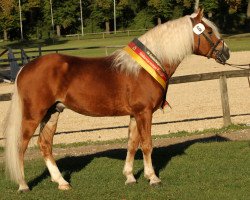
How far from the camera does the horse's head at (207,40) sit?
6.47m

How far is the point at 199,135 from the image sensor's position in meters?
10.1

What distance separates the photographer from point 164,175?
689 cm

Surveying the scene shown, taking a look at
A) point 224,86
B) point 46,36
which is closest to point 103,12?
point 46,36

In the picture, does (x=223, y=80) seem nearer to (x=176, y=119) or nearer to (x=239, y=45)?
(x=176, y=119)

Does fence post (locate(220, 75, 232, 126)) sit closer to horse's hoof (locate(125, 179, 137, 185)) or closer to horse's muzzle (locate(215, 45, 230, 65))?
horse's muzzle (locate(215, 45, 230, 65))

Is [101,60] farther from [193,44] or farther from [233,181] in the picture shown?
[233,181]

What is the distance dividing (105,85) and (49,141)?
3.59 ft

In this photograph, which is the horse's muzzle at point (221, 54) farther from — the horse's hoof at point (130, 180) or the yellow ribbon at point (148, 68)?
the horse's hoof at point (130, 180)

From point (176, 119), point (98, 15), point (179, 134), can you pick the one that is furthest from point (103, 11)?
point (179, 134)

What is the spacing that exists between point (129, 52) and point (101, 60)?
39 cm

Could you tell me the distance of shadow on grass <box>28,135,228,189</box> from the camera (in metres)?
7.24

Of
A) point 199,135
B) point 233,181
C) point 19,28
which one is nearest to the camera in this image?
point 233,181

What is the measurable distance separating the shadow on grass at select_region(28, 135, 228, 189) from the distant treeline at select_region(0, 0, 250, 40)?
212 feet

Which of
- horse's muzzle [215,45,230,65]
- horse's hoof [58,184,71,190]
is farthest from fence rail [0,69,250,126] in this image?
horse's hoof [58,184,71,190]
